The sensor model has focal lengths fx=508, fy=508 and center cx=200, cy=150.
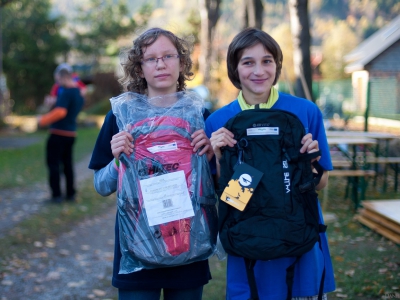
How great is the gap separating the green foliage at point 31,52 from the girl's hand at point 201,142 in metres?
37.9

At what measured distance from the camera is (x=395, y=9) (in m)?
80.8

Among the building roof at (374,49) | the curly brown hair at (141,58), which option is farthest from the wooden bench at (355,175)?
the building roof at (374,49)

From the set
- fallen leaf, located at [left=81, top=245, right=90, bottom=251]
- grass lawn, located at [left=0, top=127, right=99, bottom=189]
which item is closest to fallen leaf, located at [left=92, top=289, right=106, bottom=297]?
fallen leaf, located at [left=81, top=245, right=90, bottom=251]

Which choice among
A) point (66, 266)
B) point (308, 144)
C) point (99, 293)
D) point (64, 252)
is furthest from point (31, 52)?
point (308, 144)

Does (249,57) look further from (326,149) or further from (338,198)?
(338,198)

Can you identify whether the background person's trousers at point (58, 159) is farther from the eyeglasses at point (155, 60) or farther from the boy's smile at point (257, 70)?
the boy's smile at point (257, 70)

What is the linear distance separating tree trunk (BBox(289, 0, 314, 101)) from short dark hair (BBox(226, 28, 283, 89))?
675cm

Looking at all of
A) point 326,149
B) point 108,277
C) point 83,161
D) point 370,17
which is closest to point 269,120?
point 326,149

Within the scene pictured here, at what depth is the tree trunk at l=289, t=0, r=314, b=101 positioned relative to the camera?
360 inches

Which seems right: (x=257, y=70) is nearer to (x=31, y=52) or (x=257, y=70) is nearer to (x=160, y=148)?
(x=160, y=148)

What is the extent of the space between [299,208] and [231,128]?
47 cm

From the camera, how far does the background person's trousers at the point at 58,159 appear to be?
339 inches

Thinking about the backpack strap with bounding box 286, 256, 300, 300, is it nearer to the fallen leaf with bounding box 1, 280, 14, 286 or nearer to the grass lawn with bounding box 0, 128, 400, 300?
the grass lawn with bounding box 0, 128, 400, 300

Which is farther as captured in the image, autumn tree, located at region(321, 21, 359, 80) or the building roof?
autumn tree, located at region(321, 21, 359, 80)
